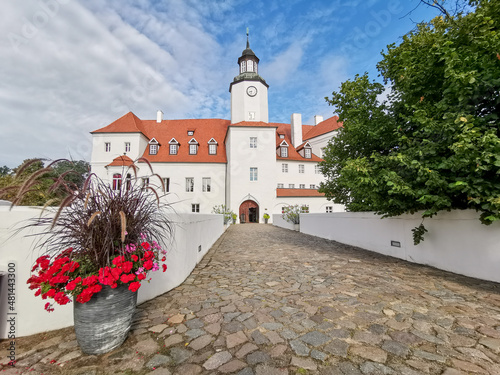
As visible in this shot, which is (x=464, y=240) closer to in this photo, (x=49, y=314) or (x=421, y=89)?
(x=421, y=89)

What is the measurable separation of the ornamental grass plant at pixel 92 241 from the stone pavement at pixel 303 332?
2.35 feet

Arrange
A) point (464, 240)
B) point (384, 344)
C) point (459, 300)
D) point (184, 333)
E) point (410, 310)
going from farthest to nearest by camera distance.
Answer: point (464, 240), point (459, 300), point (410, 310), point (184, 333), point (384, 344)

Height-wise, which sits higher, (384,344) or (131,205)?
(131,205)

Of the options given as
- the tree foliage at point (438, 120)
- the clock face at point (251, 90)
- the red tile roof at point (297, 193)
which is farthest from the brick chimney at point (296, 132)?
the tree foliage at point (438, 120)

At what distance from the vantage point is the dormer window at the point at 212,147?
29344 mm

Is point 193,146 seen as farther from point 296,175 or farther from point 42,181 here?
point 42,181

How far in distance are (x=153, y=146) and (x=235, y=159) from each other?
1085 cm

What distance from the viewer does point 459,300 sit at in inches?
136

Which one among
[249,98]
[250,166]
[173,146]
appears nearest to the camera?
[250,166]

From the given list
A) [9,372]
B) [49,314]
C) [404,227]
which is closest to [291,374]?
[9,372]

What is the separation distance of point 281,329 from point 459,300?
292 centimetres

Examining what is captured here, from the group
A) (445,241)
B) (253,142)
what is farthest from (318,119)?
(445,241)

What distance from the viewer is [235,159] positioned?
88.2 ft

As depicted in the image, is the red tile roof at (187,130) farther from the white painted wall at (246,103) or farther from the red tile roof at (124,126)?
the white painted wall at (246,103)
